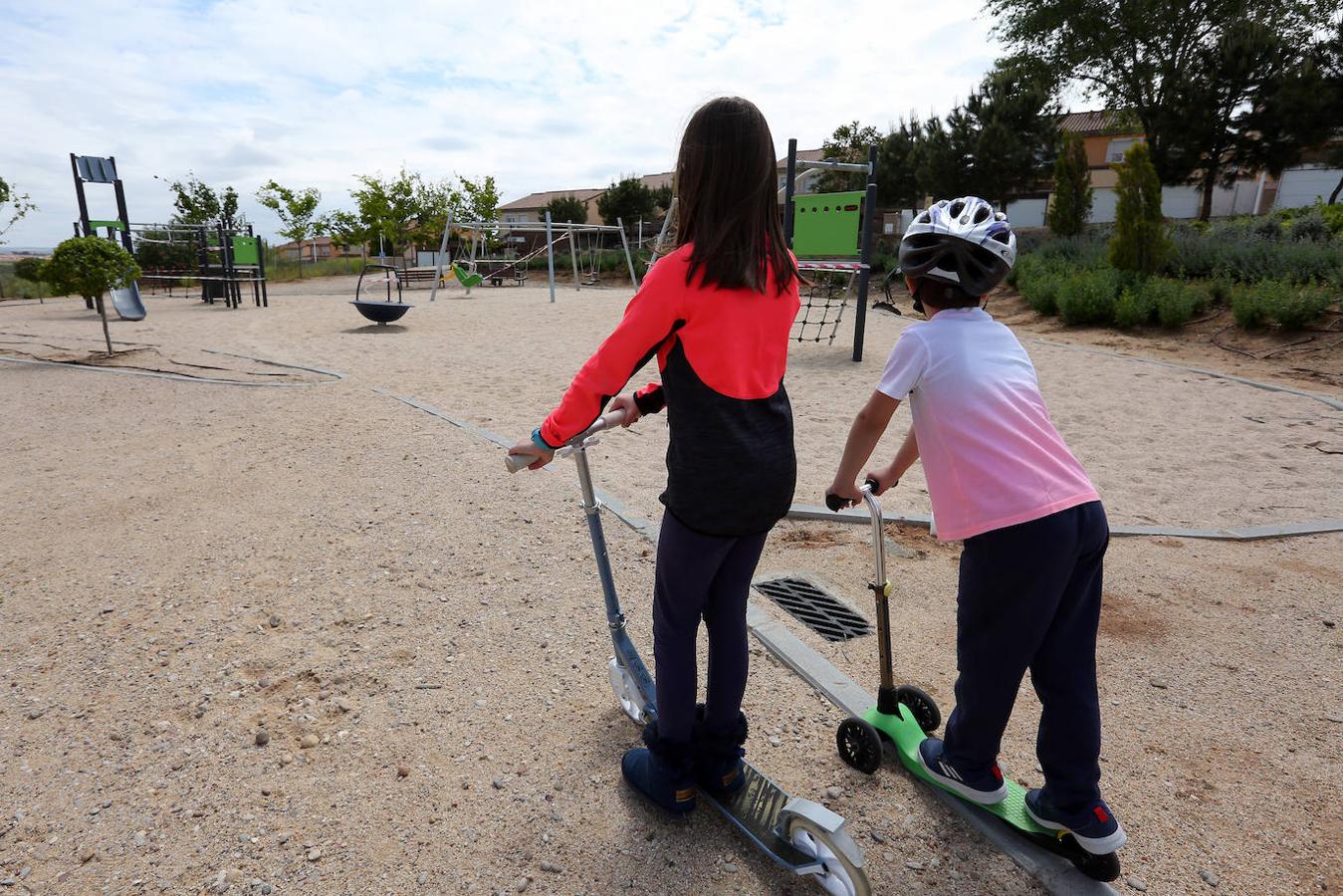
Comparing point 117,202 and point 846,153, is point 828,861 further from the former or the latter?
point 846,153

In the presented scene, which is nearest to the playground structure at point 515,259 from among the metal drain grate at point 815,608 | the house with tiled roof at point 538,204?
the metal drain grate at point 815,608

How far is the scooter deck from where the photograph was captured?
1.80 metres

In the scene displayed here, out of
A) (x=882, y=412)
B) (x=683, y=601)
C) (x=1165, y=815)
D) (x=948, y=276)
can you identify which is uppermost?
(x=948, y=276)

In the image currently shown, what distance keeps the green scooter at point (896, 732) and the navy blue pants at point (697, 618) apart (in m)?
0.33

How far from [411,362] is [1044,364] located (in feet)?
25.4

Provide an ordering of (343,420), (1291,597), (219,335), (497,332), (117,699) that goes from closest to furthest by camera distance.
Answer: (117,699) → (1291,597) → (343,420) → (219,335) → (497,332)

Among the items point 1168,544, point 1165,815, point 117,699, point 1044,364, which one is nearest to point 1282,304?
point 1044,364

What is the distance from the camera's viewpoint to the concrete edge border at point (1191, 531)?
13.2 feet

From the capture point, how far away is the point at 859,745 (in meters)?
2.23

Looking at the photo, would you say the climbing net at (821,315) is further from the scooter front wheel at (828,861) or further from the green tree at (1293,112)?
the green tree at (1293,112)

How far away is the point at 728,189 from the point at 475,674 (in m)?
1.91

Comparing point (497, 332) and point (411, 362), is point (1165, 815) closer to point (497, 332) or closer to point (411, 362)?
point (411, 362)

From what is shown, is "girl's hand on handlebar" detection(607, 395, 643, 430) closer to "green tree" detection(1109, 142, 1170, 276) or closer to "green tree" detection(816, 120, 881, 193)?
"green tree" detection(1109, 142, 1170, 276)

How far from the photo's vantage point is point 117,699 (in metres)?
2.53
